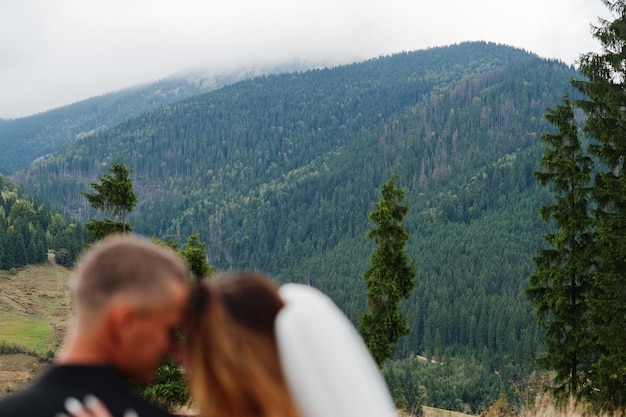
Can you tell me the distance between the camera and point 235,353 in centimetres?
227

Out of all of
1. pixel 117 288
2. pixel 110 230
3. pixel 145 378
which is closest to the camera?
pixel 117 288

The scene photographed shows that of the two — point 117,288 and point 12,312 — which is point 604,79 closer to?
point 117,288

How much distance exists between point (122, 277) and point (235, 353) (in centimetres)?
48

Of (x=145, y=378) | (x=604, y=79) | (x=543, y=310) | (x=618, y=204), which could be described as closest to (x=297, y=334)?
(x=145, y=378)

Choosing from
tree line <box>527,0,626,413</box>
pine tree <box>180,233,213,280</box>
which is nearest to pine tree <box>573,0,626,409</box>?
tree line <box>527,0,626,413</box>

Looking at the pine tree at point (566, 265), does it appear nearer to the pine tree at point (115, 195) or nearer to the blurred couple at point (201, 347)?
the pine tree at point (115, 195)

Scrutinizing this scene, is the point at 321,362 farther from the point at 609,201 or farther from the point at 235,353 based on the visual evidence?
the point at 609,201

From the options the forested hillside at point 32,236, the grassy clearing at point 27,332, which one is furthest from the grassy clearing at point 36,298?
the forested hillside at point 32,236

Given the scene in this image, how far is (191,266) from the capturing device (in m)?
21.0

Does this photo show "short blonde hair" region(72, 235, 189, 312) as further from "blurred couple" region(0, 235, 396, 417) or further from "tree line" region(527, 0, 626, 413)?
"tree line" region(527, 0, 626, 413)

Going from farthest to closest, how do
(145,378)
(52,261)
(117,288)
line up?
1. (52,261)
2. (145,378)
3. (117,288)

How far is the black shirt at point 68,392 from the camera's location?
2.02m

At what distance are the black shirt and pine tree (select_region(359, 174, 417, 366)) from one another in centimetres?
2306

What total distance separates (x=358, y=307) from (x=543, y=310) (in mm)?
145334
